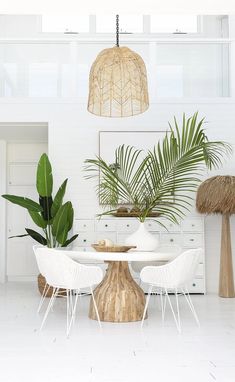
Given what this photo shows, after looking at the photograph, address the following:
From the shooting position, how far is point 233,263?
6977 mm

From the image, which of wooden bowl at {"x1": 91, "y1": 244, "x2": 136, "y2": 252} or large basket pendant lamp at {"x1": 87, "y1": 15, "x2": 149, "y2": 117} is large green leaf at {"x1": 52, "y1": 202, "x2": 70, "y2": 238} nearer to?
wooden bowl at {"x1": 91, "y1": 244, "x2": 136, "y2": 252}

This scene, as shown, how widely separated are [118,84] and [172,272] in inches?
70.8

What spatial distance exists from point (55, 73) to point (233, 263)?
12.1 ft

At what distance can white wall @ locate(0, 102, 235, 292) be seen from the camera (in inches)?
274

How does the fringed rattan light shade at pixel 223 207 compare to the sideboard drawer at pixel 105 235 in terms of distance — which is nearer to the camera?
the fringed rattan light shade at pixel 223 207

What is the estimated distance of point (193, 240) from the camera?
6.61 m

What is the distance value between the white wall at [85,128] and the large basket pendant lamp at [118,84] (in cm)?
232

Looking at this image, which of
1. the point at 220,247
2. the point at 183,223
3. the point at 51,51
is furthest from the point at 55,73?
the point at 220,247

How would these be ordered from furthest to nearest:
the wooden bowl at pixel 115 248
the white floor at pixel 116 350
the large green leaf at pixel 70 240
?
1. the large green leaf at pixel 70 240
2. the wooden bowl at pixel 115 248
3. the white floor at pixel 116 350

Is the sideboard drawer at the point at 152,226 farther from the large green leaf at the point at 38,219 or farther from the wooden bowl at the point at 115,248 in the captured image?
the wooden bowl at the point at 115,248

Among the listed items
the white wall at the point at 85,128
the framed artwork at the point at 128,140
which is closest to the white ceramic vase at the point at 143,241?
the white wall at the point at 85,128

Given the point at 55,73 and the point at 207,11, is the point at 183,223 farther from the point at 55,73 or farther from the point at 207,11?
the point at 207,11

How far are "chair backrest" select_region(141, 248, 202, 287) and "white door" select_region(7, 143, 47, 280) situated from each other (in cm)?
414

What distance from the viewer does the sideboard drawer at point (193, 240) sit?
6.59 metres
